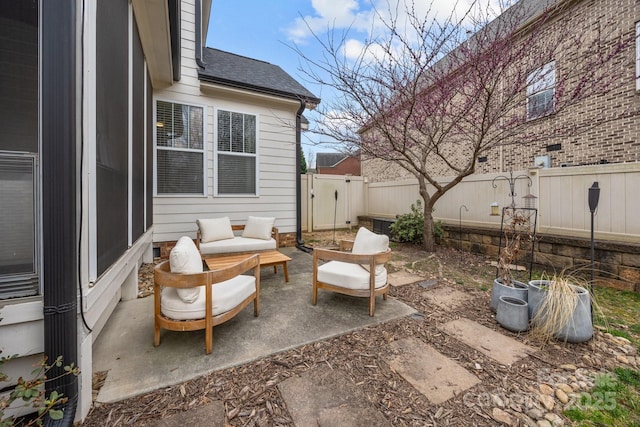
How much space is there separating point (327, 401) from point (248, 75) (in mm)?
6623

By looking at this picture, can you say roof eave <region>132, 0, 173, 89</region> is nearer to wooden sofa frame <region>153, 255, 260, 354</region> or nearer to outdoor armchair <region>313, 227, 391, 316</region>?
wooden sofa frame <region>153, 255, 260, 354</region>

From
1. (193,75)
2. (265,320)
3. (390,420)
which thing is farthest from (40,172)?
(193,75)

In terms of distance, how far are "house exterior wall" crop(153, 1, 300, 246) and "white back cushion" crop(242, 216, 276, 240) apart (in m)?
0.68

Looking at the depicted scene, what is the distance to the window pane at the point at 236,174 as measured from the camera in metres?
5.57

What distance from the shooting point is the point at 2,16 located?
4.69ft

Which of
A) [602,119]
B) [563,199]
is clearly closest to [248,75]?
[563,199]

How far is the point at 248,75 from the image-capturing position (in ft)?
20.0

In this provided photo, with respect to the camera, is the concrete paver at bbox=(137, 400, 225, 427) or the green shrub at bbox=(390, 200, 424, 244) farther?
the green shrub at bbox=(390, 200, 424, 244)

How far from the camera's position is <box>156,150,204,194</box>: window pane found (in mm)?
5066

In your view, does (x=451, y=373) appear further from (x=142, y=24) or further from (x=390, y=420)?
(x=142, y=24)

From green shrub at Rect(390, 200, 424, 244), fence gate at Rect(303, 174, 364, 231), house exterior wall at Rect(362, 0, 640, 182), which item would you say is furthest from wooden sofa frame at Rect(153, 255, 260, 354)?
fence gate at Rect(303, 174, 364, 231)

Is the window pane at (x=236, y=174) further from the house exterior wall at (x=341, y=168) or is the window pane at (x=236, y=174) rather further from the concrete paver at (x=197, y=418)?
the house exterior wall at (x=341, y=168)

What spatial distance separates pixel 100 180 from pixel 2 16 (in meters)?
0.99

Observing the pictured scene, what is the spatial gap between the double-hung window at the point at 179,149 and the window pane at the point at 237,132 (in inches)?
24.9
